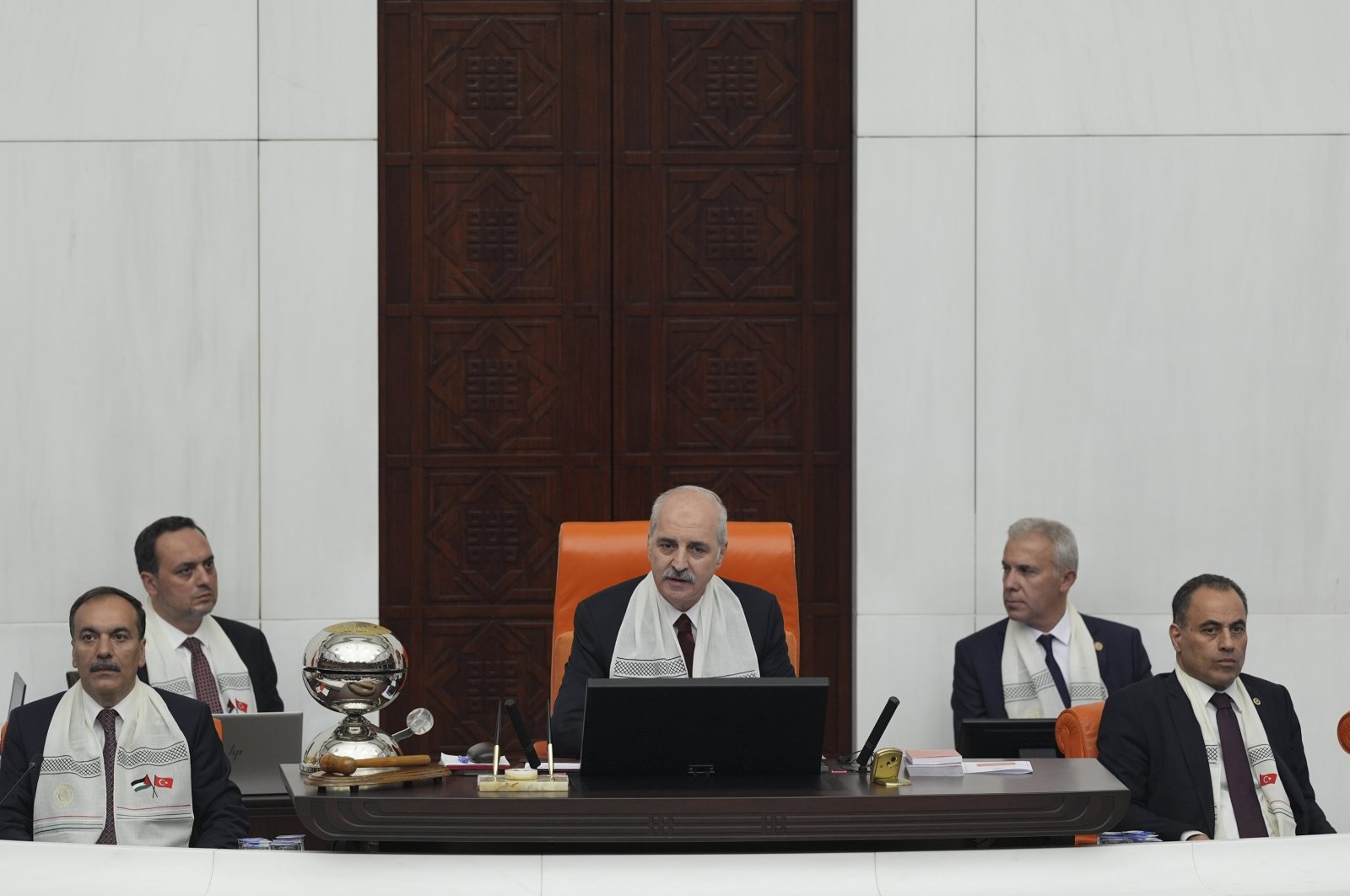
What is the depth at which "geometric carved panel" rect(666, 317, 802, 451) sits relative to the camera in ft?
20.2

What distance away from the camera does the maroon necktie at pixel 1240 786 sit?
14.0ft

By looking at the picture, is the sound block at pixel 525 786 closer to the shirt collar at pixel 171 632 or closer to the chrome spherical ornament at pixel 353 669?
the chrome spherical ornament at pixel 353 669

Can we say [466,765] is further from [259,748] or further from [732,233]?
[732,233]

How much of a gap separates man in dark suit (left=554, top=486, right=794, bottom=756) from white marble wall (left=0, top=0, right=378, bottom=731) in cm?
159

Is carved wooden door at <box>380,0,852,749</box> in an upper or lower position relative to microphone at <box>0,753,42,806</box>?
upper

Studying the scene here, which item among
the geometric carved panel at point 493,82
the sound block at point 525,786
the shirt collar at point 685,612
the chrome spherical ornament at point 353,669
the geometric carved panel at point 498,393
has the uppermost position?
the geometric carved panel at point 493,82

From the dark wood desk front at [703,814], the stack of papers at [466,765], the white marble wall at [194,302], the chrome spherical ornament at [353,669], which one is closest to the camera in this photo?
the dark wood desk front at [703,814]

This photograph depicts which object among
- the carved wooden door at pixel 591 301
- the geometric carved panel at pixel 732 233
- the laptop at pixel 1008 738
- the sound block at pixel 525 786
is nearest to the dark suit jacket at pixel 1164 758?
the laptop at pixel 1008 738

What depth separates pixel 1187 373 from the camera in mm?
5996

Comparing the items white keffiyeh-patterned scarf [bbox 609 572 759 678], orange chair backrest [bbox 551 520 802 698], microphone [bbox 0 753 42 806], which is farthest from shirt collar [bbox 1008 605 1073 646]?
microphone [bbox 0 753 42 806]

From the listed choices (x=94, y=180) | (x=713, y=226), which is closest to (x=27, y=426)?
(x=94, y=180)

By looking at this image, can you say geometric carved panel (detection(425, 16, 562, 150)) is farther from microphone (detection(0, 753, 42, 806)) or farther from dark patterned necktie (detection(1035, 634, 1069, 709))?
microphone (detection(0, 753, 42, 806))

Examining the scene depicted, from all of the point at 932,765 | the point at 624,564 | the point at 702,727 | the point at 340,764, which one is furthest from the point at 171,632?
the point at 932,765

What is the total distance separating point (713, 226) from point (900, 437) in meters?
1.08
